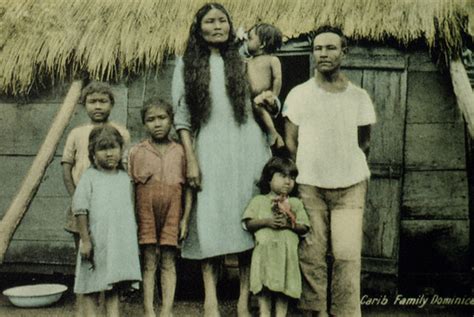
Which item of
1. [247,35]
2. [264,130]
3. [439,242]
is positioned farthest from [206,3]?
[439,242]

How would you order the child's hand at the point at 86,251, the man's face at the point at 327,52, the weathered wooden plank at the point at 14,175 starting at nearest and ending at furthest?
1. the child's hand at the point at 86,251
2. the man's face at the point at 327,52
3. the weathered wooden plank at the point at 14,175

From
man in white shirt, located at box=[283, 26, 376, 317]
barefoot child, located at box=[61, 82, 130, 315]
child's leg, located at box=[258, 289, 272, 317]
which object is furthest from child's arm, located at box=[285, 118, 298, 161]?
barefoot child, located at box=[61, 82, 130, 315]

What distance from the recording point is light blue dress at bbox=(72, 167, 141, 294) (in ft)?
12.8

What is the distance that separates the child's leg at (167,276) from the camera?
156 inches

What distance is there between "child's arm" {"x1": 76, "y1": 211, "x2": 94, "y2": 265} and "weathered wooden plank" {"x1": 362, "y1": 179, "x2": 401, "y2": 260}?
1.81 metres

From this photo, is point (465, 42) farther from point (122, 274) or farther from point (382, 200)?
point (122, 274)

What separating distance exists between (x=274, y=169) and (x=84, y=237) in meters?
1.23

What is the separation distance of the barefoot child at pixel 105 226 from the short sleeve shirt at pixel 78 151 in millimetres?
142

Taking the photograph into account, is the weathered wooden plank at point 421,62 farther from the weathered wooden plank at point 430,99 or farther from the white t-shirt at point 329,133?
the white t-shirt at point 329,133

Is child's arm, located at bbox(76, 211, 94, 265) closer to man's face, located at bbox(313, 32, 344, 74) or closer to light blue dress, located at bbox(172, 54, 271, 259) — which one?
light blue dress, located at bbox(172, 54, 271, 259)

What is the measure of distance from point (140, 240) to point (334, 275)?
4.05ft

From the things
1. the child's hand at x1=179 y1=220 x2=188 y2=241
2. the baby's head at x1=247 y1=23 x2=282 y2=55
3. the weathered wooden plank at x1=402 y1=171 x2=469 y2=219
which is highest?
the baby's head at x1=247 y1=23 x2=282 y2=55

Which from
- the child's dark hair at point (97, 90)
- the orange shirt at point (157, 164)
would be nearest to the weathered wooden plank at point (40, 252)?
the orange shirt at point (157, 164)

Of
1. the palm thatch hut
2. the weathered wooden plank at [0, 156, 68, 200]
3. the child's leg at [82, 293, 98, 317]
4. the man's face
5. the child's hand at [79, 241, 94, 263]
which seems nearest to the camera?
the child's hand at [79, 241, 94, 263]
